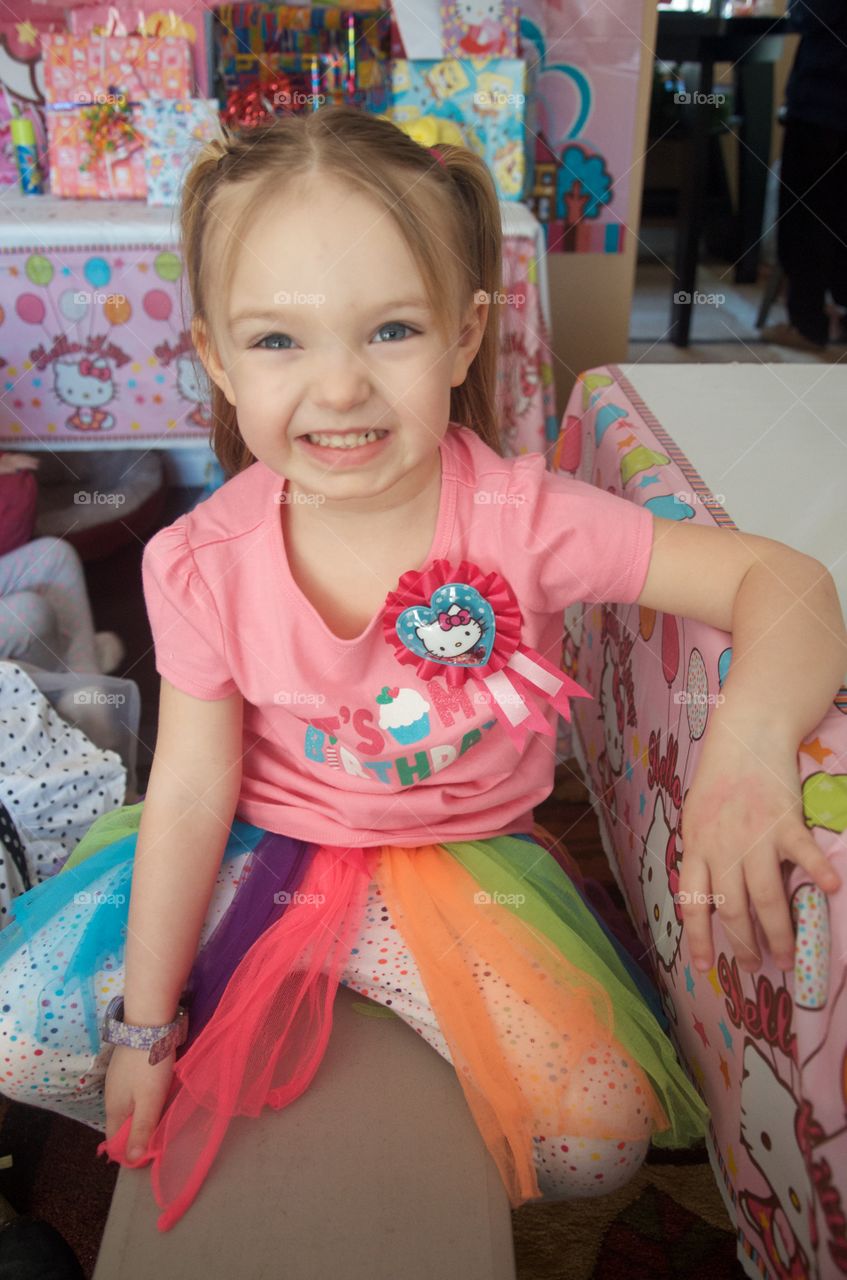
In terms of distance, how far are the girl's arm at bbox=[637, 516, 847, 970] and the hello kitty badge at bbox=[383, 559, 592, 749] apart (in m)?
0.15

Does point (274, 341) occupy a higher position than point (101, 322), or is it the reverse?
point (274, 341)

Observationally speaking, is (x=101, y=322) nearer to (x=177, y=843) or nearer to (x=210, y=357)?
(x=210, y=357)

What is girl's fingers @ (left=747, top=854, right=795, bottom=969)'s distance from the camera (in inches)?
23.4

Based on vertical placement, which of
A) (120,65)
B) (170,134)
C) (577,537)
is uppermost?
(120,65)

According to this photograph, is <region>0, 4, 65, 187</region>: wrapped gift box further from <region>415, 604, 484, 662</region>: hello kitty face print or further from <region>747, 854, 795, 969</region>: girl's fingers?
<region>747, 854, 795, 969</region>: girl's fingers

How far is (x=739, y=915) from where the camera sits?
0.64m

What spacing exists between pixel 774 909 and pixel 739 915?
4 cm

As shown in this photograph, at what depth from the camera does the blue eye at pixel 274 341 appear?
79 centimetres

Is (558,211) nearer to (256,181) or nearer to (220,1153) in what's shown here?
(256,181)

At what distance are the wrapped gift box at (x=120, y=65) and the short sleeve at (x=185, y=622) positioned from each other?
156 cm

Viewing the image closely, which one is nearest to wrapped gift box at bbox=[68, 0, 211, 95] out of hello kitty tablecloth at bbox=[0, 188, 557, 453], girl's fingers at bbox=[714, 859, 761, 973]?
hello kitty tablecloth at bbox=[0, 188, 557, 453]

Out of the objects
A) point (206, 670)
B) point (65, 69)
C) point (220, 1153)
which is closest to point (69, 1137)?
point (220, 1153)

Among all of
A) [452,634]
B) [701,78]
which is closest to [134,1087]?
[452,634]

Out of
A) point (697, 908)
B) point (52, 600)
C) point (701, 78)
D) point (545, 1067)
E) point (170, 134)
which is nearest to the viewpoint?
point (697, 908)
